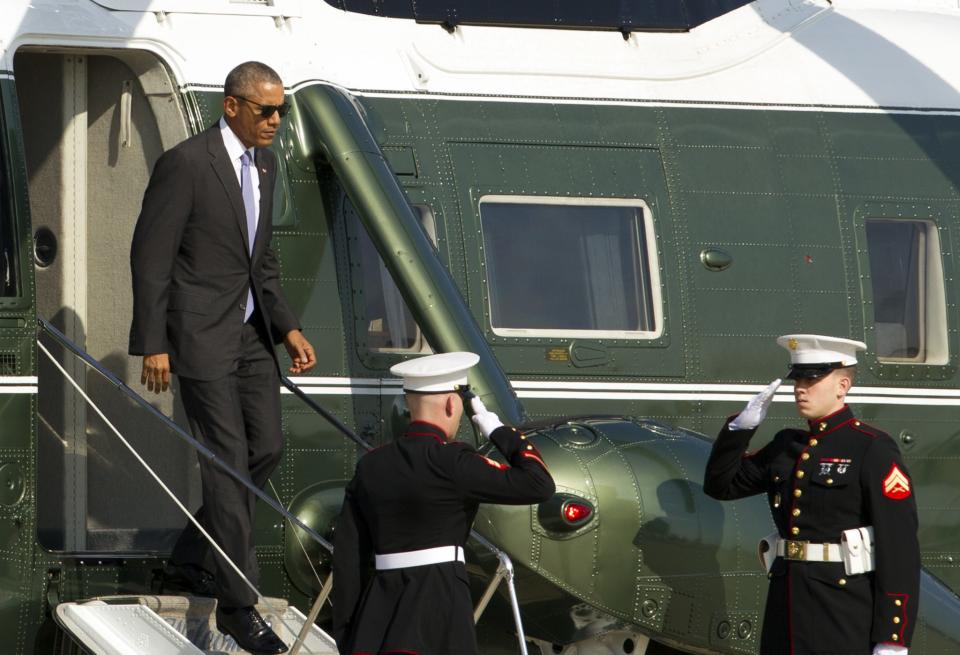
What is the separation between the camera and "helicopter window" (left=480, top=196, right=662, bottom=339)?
27.0 ft

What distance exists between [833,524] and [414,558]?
1.65 m

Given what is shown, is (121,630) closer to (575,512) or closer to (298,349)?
(298,349)

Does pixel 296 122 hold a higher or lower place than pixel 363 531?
higher

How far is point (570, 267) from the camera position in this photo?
834 centimetres

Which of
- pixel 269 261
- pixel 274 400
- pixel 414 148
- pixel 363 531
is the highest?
pixel 414 148

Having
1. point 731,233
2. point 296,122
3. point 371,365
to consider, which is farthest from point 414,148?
point 731,233

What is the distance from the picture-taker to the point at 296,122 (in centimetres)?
791

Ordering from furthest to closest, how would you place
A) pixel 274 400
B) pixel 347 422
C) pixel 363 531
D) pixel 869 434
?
pixel 347 422
pixel 274 400
pixel 869 434
pixel 363 531

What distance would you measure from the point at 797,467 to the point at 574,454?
1023 millimetres

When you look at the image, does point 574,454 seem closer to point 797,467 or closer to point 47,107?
point 797,467

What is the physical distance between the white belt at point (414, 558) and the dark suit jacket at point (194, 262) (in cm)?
131

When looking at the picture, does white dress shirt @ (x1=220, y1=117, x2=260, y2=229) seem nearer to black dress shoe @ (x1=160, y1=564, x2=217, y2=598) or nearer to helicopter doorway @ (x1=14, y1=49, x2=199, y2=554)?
helicopter doorway @ (x1=14, y1=49, x2=199, y2=554)

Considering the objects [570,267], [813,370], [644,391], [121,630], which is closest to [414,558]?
[121,630]

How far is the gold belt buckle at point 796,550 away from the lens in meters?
6.29
